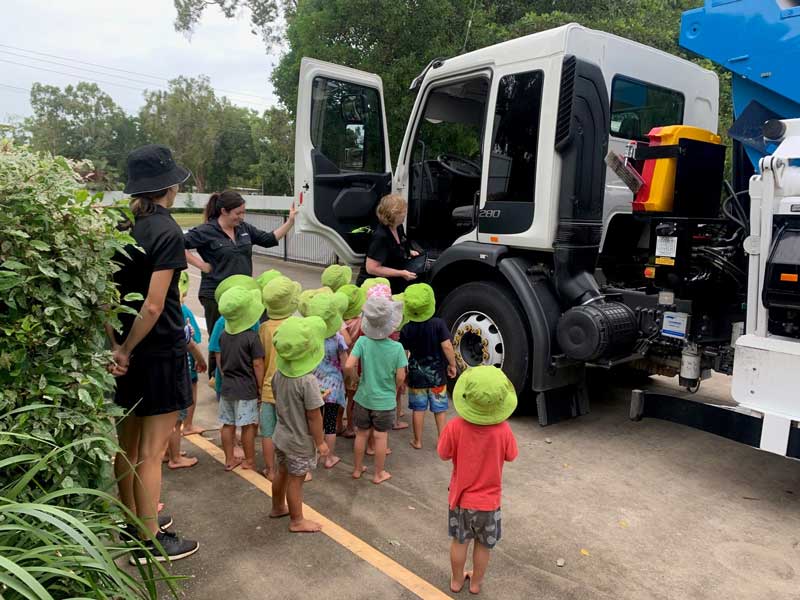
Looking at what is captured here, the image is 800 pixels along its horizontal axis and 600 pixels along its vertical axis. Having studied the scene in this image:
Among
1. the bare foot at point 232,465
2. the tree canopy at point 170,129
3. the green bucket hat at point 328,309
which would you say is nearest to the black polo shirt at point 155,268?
the green bucket hat at point 328,309

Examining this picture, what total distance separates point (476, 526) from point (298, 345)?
1.21m

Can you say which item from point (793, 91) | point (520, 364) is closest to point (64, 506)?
point (520, 364)

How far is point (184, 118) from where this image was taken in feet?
149

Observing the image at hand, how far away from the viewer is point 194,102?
46312 millimetres

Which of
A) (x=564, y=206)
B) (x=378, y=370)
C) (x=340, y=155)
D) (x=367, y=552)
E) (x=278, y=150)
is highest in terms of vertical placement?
(x=278, y=150)

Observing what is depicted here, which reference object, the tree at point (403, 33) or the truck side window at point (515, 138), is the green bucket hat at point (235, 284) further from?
the tree at point (403, 33)

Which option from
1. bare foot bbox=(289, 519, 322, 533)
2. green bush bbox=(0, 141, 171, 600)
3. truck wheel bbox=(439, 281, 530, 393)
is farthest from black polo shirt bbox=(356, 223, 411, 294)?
green bush bbox=(0, 141, 171, 600)

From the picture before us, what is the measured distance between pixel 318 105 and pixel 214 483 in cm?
352

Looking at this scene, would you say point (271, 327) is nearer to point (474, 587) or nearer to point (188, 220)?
point (474, 587)

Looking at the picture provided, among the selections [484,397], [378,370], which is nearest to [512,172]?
[378,370]

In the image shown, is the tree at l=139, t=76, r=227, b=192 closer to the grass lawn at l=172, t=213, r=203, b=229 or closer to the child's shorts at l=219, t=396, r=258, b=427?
the grass lawn at l=172, t=213, r=203, b=229

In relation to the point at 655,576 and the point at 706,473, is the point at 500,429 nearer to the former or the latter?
the point at 655,576

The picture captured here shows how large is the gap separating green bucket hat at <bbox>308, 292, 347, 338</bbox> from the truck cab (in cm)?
147

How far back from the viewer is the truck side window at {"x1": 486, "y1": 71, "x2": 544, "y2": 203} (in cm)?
466
